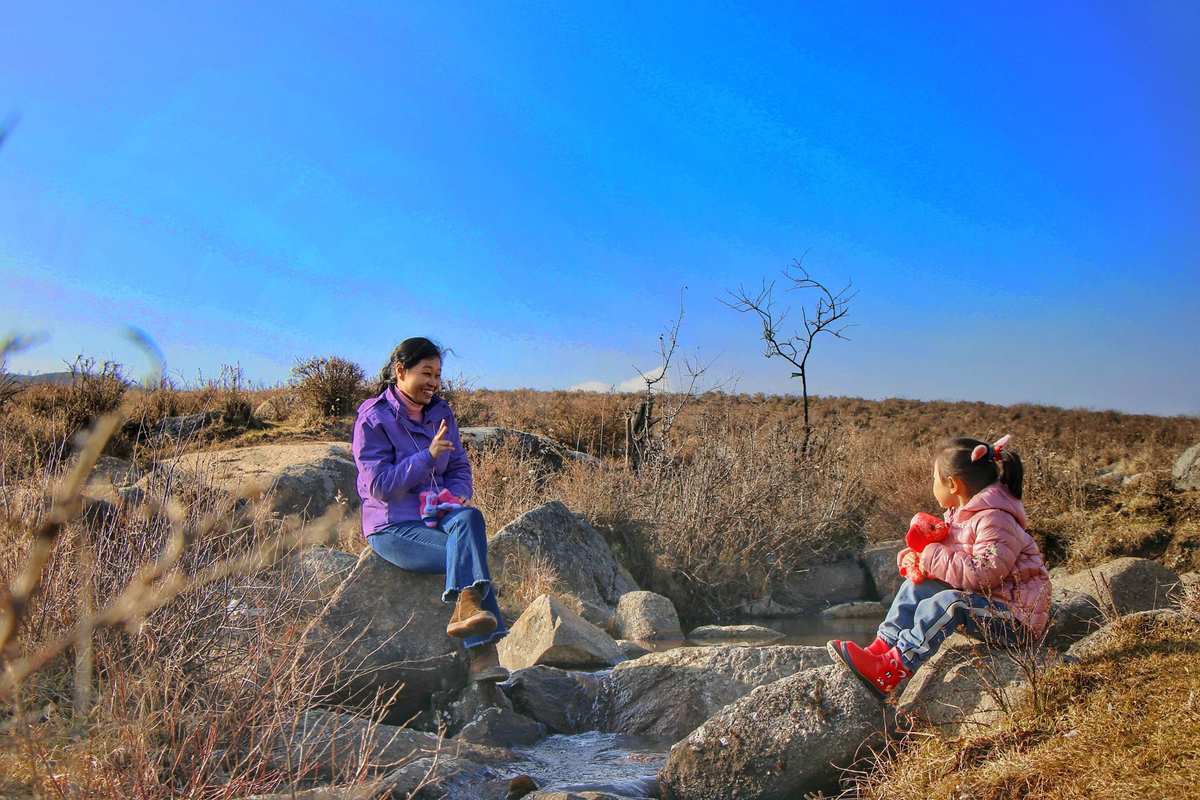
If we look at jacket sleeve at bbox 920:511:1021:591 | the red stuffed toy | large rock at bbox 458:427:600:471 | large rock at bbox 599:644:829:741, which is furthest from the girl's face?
large rock at bbox 458:427:600:471

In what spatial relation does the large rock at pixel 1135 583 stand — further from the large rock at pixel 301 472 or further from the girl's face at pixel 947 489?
the large rock at pixel 301 472

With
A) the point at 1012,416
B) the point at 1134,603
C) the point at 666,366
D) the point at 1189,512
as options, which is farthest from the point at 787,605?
the point at 1012,416

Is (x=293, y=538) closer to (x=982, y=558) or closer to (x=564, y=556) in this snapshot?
(x=982, y=558)

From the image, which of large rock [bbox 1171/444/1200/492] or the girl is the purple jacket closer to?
the girl

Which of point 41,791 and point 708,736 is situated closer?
point 41,791

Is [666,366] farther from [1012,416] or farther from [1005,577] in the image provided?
[1012,416]

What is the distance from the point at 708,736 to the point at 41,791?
2.99m

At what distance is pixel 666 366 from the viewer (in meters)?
13.4

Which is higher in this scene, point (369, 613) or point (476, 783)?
point (369, 613)

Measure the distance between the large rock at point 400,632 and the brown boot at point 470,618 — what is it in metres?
0.40

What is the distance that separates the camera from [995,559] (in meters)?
4.59

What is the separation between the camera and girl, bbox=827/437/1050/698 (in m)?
4.60

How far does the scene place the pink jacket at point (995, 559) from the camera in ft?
15.1

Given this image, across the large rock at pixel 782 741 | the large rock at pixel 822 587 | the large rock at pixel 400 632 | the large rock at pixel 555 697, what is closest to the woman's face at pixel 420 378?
the large rock at pixel 400 632
